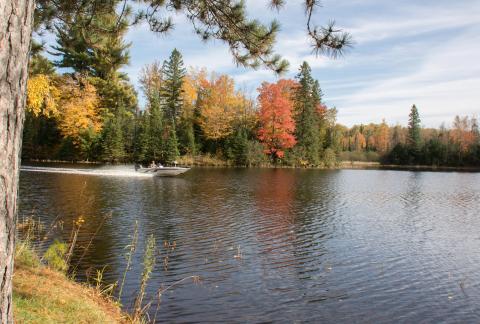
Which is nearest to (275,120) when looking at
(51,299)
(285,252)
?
(285,252)

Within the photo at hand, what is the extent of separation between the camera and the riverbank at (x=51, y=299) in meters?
5.09

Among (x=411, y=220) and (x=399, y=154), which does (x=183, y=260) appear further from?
(x=399, y=154)

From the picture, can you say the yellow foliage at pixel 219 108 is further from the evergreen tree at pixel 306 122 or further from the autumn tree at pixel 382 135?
the autumn tree at pixel 382 135

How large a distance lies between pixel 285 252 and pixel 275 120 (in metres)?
45.7

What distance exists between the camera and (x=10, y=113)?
2.34 m

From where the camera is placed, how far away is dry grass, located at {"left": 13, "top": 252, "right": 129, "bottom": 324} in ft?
16.7

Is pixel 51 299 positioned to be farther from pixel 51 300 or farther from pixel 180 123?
pixel 180 123

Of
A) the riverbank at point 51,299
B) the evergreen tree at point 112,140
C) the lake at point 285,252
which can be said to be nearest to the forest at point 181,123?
the evergreen tree at point 112,140

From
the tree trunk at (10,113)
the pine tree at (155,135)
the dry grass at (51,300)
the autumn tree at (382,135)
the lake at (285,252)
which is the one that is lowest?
the lake at (285,252)

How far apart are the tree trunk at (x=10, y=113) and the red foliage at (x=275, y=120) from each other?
5494 centimetres

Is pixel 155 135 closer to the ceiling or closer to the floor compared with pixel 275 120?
closer to the floor

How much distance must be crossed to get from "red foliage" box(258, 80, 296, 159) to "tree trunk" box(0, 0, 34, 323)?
180 feet

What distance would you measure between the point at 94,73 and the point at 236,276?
45.1 meters

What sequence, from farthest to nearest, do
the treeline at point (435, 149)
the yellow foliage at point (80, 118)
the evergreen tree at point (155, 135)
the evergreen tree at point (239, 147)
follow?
1. the treeline at point (435, 149)
2. the evergreen tree at point (239, 147)
3. the evergreen tree at point (155, 135)
4. the yellow foliage at point (80, 118)
